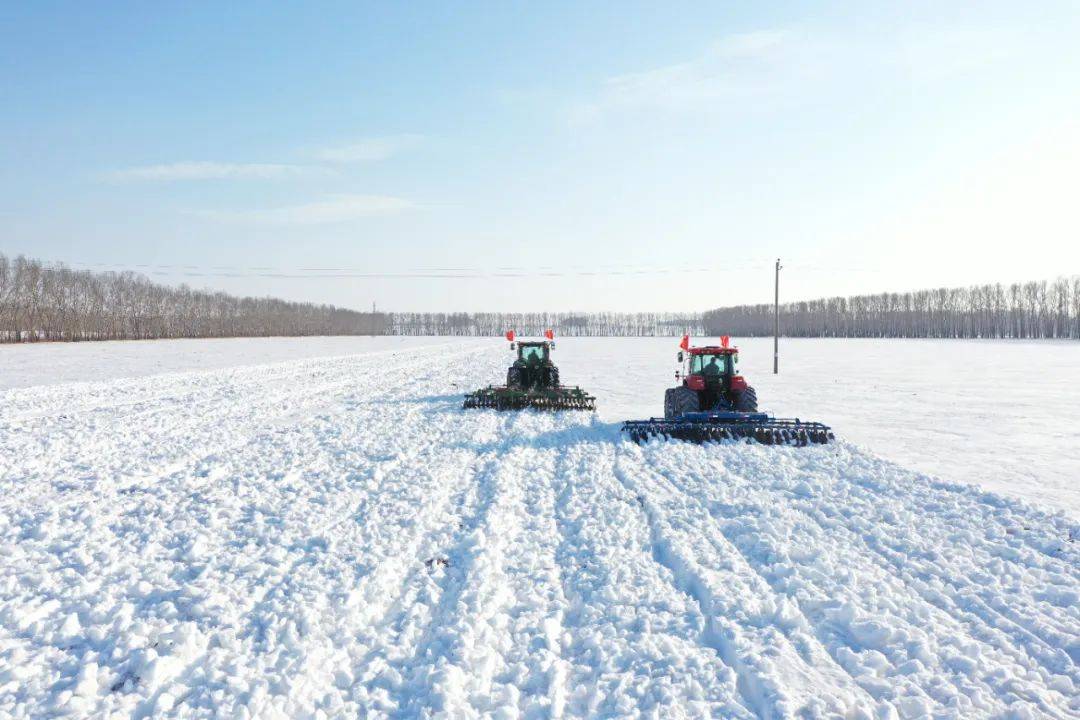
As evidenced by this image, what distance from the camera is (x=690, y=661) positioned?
13.0 feet

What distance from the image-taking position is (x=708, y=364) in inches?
531

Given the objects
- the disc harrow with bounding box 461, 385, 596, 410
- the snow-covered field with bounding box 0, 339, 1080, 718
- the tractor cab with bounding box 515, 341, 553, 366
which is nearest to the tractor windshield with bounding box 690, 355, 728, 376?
the disc harrow with bounding box 461, 385, 596, 410

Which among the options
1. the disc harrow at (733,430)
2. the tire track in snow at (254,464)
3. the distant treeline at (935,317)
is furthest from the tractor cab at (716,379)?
the distant treeline at (935,317)

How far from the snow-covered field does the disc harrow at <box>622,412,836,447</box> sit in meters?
0.47

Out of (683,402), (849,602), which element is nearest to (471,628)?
(849,602)

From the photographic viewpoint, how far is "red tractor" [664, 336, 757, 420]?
1251cm

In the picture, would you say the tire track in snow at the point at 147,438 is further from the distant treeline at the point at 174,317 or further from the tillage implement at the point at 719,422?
the distant treeline at the point at 174,317

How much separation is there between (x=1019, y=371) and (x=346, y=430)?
31414mm

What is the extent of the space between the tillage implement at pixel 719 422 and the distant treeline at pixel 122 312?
238ft

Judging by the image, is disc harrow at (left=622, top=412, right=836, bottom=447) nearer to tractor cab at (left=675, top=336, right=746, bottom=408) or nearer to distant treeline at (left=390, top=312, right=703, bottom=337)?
tractor cab at (left=675, top=336, right=746, bottom=408)

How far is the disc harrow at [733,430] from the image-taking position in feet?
35.2

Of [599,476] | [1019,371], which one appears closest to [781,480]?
[599,476]

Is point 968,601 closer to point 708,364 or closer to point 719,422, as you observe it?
point 719,422

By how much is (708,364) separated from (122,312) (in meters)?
93.6
